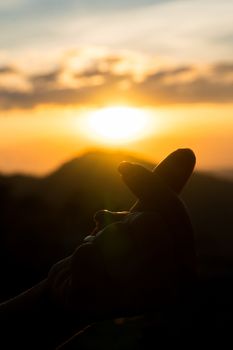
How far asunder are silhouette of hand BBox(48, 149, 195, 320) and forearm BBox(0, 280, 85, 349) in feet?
0.11

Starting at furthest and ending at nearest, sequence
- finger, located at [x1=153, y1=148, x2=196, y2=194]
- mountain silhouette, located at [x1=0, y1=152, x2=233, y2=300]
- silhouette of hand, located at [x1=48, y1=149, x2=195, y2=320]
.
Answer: mountain silhouette, located at [x1=0, y1=152, x2=233, y2=300] → finger, located at [x1=153, y1=148, x2=196, y2=194] → silhouette of hand, located at [x1=48, y1=149, x2=195, y2=320]

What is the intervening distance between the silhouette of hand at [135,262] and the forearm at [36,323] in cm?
3

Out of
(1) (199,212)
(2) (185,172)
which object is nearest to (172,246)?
(2) (185,172)

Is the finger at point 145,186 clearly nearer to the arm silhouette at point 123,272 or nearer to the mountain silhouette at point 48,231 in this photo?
the arm silhouette at point 123,272

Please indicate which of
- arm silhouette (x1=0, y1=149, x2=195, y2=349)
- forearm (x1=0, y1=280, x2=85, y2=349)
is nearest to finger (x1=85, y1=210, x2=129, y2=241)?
arm silhouette (x1=0, y1=149, x2=195, y2=349)

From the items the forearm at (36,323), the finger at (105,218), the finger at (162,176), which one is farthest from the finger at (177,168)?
the forearm at (36,323)

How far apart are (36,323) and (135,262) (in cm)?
25

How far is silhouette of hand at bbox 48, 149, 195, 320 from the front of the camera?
1.43 m

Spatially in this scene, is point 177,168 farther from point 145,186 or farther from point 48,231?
point 48,231

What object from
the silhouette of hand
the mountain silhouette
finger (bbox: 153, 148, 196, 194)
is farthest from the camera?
the mountain silhouette

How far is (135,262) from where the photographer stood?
143cm

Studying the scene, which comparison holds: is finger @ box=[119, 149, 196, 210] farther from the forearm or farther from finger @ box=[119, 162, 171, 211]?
the forearm

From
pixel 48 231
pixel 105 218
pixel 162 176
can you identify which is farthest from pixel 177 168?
pixel 48 231

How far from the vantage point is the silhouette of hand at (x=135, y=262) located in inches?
56.4
